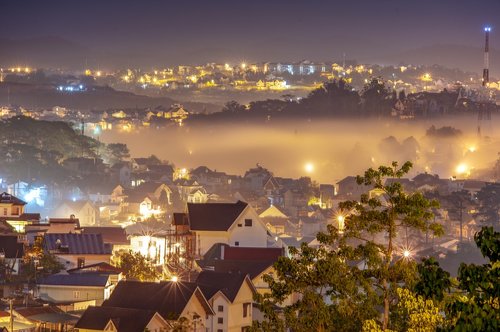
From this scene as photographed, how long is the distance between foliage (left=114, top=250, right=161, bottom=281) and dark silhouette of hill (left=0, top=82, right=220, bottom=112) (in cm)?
9180

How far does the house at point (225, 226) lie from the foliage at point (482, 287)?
909 inches

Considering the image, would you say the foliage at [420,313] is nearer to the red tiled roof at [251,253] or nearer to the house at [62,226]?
the red tiled roof at [251,253]

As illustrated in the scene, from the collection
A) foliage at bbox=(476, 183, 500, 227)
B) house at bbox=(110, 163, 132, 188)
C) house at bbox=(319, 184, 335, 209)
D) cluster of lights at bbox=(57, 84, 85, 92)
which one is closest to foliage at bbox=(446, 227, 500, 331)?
foliage at bbox=(476, 183, 500, 227)

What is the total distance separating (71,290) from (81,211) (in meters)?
21.6

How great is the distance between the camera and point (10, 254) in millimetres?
27062

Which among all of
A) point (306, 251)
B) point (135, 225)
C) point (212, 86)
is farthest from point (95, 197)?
point (212, 86)

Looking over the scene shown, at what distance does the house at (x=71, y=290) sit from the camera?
24.1 metres

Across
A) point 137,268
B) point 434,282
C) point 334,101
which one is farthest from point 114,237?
point 334,101

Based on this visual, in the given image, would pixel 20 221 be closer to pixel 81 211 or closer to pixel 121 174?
pixel 81 211

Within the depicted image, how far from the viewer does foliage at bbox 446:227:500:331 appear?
7160 millimetres

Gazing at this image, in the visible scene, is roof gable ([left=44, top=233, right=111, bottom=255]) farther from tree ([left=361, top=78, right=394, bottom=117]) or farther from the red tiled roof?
tree ([left=361, top=78, right=394, bottom=117])

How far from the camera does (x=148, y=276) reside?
87.4 ft

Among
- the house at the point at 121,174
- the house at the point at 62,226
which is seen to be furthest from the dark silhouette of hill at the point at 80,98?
the house at the point at 62,226

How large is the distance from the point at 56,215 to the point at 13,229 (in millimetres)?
13935
